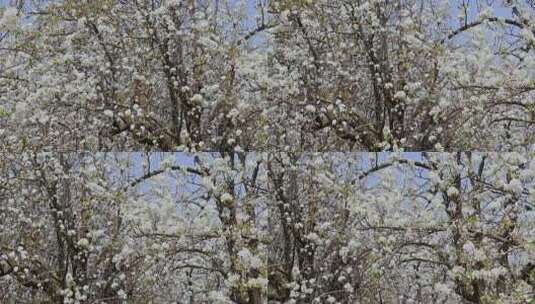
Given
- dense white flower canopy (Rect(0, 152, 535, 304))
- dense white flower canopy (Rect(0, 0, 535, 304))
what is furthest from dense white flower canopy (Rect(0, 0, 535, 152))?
dense white flower canopy (Rect(0, 152, 535, 304))

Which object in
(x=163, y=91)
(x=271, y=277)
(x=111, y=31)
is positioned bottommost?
(x=271, y=277)

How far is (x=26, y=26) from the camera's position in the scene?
467 cm

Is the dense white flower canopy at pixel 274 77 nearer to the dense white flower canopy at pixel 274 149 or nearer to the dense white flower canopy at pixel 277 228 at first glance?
the dense white flower canopy at pixel 274 149

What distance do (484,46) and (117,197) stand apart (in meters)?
1.93

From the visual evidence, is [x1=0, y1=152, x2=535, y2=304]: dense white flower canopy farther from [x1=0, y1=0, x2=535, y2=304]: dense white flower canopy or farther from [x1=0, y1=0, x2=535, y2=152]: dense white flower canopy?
[x1=0, y1=0, x2=535, y2=152]: dense white flower canopy

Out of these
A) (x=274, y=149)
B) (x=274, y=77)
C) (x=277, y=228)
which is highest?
(x=274, y=77)

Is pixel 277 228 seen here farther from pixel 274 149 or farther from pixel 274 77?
pixel 274 77

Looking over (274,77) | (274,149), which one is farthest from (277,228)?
(274,77)

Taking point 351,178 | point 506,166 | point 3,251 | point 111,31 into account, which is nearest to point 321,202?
point 351,178

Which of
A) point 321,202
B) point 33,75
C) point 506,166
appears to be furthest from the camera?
point 33,75

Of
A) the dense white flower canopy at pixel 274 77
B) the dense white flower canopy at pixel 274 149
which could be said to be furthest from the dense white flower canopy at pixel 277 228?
the dense white flower canopy at pixel 274 77

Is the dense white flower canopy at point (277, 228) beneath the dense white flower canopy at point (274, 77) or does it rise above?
beneath

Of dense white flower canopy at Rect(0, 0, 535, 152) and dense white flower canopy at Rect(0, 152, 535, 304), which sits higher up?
dense white flower canopy at Rect(0, 0, 535, 152)

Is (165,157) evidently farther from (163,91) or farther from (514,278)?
(514,278)
